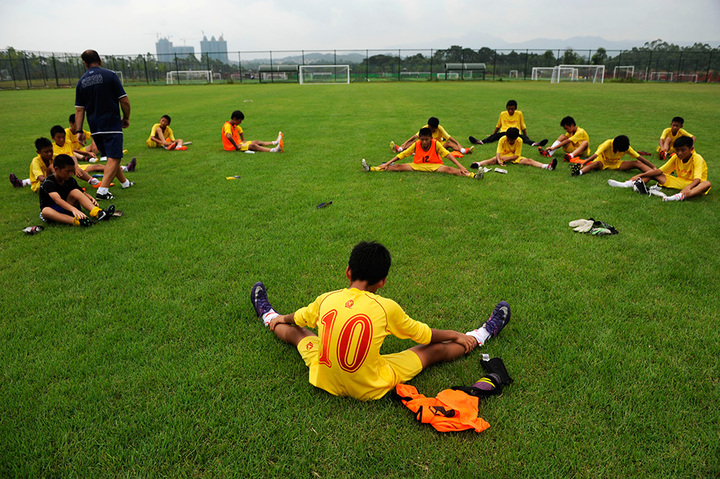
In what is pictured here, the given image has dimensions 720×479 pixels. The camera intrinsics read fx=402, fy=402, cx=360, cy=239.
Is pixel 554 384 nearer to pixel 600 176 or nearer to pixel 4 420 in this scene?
pixel 4 420

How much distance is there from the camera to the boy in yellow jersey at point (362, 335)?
2.61 meters

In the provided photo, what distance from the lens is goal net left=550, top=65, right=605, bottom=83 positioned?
47531 mm

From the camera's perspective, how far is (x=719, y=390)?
2.83 m

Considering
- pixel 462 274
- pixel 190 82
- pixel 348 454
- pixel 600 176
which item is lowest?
pixel 348 454

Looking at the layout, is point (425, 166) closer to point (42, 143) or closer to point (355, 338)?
point (355, 338)

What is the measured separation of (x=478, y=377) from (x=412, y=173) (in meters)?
5.93

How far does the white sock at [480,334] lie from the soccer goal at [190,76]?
187 ft

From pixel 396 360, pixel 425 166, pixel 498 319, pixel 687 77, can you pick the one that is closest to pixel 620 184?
pixel 425 166

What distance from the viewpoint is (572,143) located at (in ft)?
32.1

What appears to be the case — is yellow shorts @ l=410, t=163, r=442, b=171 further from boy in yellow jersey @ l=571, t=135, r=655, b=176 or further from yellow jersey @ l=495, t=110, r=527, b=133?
yellow jersey @ l=495, t=110, r=527, b=133

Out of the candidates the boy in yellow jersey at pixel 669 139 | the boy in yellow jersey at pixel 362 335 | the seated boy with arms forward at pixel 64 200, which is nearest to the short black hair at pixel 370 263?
the boy in yellow jersey at pixel 362 335

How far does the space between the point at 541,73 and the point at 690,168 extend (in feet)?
173

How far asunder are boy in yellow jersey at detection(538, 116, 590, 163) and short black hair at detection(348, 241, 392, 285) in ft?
27.0

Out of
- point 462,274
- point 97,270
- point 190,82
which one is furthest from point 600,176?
point 190,82
